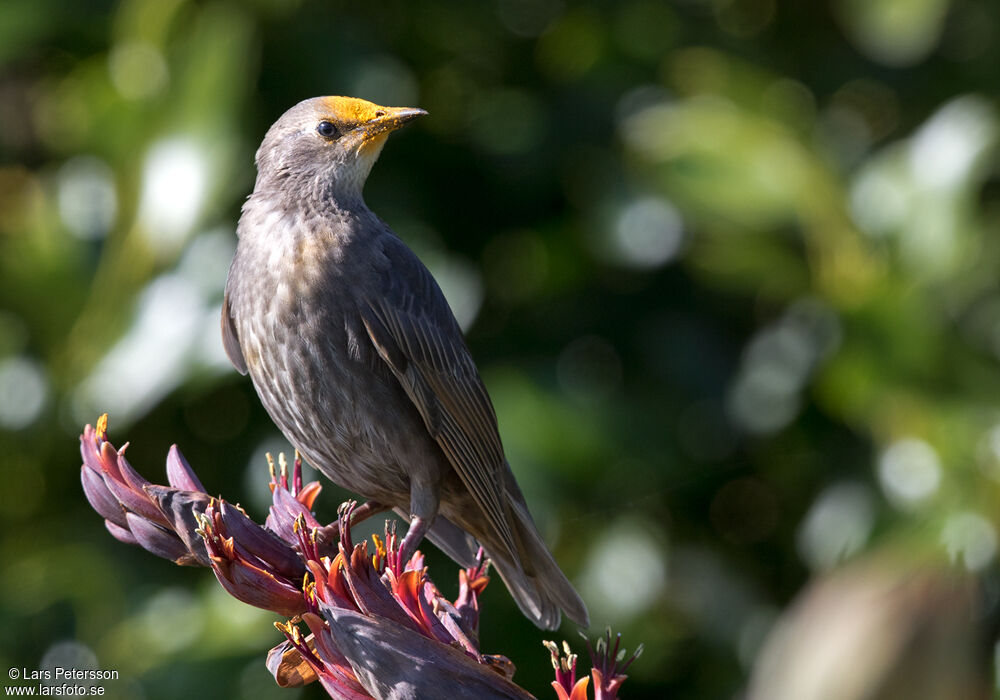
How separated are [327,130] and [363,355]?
1.97 feet

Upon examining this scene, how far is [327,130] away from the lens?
3.01 metres

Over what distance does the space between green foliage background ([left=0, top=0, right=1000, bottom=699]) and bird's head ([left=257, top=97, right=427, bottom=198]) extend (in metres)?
2.10

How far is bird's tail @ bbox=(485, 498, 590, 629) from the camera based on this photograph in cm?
290

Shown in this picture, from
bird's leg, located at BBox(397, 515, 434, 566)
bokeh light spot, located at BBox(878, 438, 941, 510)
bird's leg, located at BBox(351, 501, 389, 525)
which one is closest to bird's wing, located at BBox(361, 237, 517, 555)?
bird's leg, located at BBox(397, 515, 434, 566)

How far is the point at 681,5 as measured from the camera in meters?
6.37

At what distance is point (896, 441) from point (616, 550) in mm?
1295

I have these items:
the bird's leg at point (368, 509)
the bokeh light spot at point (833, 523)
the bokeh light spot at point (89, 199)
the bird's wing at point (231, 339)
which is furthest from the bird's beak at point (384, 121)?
the bokeh light spot at point (89, 199)

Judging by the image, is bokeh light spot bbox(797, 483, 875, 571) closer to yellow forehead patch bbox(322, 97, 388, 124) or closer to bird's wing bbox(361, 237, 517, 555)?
bird's wing bbox(361, 237, 517, 555)

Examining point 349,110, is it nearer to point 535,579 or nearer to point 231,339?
point 231,339

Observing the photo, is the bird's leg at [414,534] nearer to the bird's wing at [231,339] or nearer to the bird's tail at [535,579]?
the bird's tail at [535,579]

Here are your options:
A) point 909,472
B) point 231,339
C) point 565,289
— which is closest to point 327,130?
point 231,339

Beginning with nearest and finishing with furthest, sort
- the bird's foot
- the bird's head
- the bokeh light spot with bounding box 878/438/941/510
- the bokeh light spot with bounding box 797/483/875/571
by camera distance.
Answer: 1. the bird's foot
2. the bird's head
3. the bokeh light spot with bounding box 878/438/941/510
4. the bokeh light spot with bounding box 797/483/875/571

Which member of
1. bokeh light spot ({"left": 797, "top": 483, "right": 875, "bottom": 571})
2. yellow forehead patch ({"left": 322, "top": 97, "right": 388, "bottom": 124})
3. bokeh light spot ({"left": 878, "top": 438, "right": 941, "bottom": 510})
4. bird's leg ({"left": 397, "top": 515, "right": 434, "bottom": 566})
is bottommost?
bokeh light spot ({"left": 797, "top": 483, "right": 875, "bottom": 571})

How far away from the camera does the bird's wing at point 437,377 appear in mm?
2807
